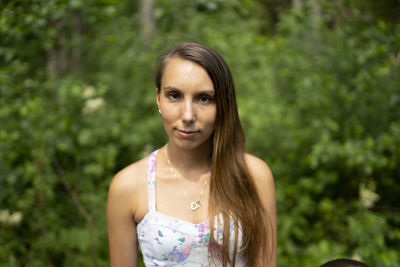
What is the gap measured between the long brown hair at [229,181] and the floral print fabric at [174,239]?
42 mm

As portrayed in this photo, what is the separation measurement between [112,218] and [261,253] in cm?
67

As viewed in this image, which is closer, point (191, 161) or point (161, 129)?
point (191, 161)

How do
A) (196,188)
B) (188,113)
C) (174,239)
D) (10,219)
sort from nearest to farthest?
(188,113), (174,239), (196,188), (10,219)

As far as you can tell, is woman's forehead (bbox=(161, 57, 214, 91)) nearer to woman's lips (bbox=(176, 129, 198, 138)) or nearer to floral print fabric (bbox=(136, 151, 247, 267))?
woman's lips (bbox=(176, 129, 198, 138))

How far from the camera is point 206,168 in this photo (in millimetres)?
1525

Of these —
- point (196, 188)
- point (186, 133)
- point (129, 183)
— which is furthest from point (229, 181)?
point (129, 183)

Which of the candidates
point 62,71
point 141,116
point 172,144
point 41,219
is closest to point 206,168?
point 172,144

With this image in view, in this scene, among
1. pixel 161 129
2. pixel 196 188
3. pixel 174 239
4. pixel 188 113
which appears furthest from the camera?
pixel 161 129

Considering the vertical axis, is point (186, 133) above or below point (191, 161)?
above

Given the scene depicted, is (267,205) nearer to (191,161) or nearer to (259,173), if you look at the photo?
(259,173)

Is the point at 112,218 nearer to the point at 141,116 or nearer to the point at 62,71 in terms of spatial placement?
the point at 141,116

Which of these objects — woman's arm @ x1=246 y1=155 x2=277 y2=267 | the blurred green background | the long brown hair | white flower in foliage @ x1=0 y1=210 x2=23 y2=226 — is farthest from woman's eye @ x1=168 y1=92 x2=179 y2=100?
white flower in foliage @ x1=0 y1=210 x2=23 y2=226

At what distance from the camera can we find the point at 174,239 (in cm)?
137

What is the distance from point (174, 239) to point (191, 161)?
0.34 meters
